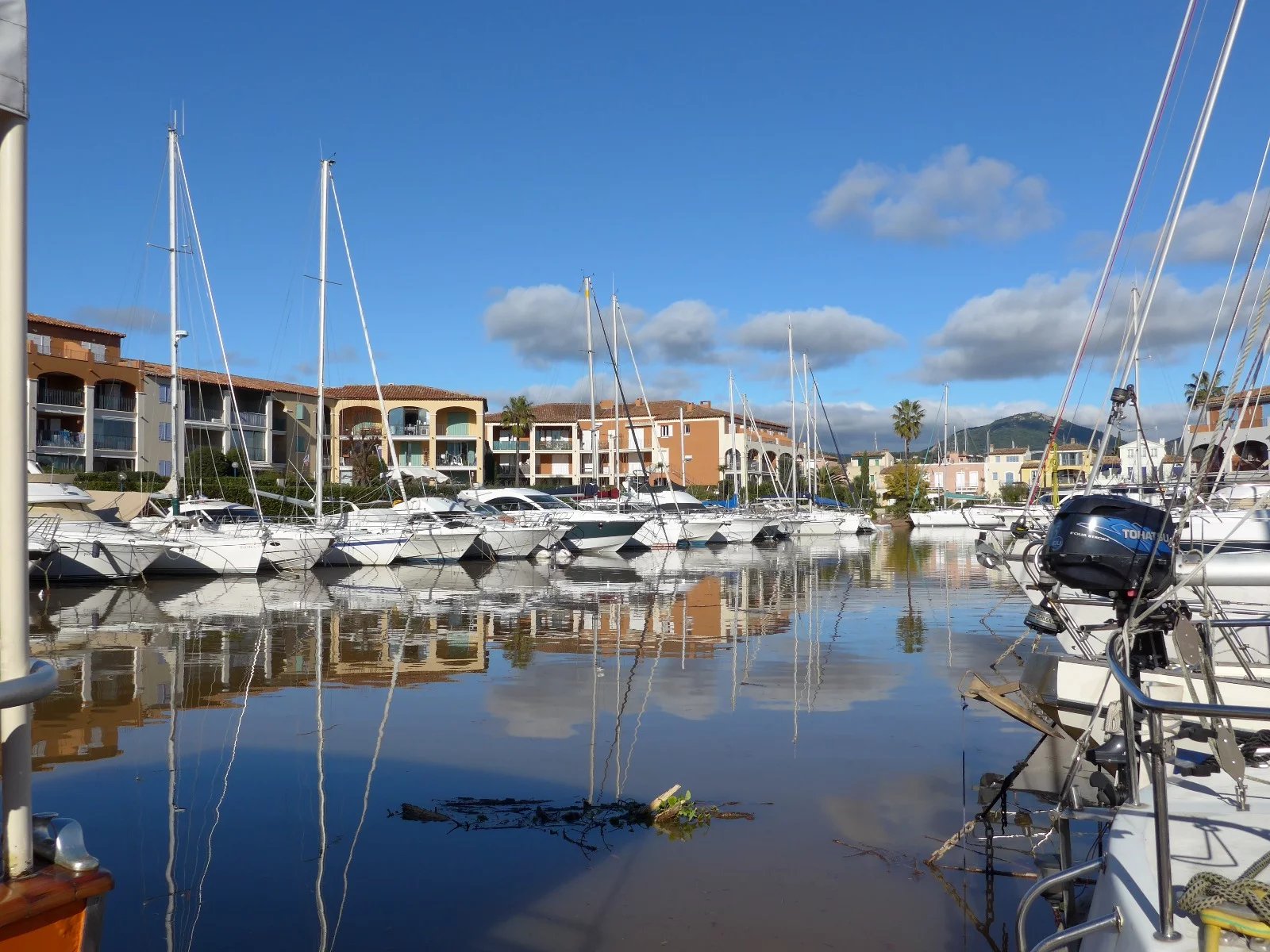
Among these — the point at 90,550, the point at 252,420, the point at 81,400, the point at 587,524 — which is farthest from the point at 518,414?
the point at 90,550

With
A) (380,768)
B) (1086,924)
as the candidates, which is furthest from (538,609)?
(1086,924)

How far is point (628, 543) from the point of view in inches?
1821

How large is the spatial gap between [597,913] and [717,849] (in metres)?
1.38

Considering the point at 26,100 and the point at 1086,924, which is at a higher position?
the point at 26,100

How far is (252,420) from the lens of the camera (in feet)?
238

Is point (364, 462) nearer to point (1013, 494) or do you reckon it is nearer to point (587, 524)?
point (587, 524)

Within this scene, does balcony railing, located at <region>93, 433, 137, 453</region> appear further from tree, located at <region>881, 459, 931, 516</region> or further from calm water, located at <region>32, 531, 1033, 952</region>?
tree, located at <region>881, 459, 931, 516</region>

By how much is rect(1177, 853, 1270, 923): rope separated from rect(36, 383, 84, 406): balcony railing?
6713 centimetres

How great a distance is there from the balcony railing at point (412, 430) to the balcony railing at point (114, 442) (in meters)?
23.4

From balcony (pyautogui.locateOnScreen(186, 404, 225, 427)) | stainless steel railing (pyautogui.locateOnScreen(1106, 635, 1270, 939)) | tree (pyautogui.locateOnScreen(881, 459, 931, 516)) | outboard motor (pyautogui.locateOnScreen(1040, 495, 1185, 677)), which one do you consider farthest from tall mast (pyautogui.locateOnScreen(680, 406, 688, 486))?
stainless steel railing (pyautogui.locateOnScreen(1106, 635, 1270, 939))

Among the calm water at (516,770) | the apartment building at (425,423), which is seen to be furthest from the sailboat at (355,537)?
the apartment building at (425,423)

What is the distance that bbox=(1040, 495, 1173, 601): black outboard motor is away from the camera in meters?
7.68

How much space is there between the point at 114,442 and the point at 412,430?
25576mm

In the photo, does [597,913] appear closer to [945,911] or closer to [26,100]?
[945,911]
